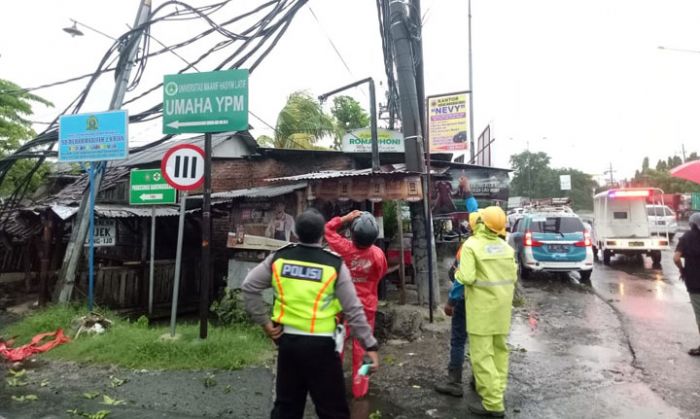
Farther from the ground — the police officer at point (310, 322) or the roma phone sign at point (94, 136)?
the roma phone sign at point (94, 136)

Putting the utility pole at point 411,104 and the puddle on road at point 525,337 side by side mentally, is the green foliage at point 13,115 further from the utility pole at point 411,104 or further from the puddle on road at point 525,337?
the puddle on road at point 525,337

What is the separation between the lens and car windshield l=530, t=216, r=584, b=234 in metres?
11.5

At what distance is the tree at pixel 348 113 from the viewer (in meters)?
20.4

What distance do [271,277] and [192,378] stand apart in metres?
2.69

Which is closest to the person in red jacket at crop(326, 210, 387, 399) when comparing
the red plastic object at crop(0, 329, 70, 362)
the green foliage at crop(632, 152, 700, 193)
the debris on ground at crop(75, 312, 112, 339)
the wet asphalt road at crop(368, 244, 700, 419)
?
the wet asphalt road at crop(368, 244, 700, 419)

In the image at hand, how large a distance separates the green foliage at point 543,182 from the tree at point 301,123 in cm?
4594

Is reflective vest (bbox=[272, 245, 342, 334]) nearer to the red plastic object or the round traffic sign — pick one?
the round traffic sign

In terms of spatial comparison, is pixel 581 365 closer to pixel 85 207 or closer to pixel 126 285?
pixel 126 285

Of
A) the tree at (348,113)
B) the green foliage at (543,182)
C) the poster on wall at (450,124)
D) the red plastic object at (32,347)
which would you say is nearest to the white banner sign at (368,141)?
the poster on wall at (450,124)

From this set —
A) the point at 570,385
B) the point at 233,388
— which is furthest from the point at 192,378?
the point at 570,385

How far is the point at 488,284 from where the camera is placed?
13.0 ft

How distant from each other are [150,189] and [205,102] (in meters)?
1.99

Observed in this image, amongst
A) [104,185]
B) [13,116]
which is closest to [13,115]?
[13,116]

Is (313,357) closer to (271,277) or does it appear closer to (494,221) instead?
(271,277)
